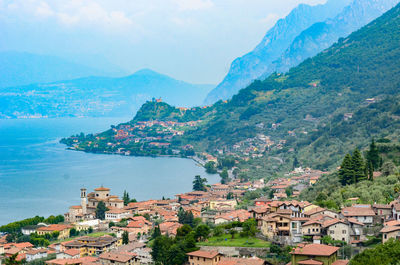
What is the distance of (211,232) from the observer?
98.8 ft

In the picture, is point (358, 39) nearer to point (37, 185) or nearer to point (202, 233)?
point (37, 185)

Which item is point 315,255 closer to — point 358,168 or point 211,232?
point 211,232

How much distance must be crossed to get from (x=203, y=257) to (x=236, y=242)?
248 cm

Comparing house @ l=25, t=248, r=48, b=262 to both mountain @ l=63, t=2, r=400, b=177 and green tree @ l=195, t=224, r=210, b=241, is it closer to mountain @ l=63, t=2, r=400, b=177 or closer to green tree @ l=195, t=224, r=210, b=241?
green tree @ l=195, t=224, r=210, b=241

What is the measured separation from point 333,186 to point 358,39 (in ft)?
294

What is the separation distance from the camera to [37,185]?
7312 cm

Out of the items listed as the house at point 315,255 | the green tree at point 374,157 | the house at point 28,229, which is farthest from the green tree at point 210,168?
the house at point 315,255

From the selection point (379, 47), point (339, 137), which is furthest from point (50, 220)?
point (379, 47)

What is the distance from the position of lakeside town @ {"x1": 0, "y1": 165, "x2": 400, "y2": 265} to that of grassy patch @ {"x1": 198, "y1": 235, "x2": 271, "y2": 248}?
5 cm

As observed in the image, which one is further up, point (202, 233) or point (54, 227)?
point (202, 233)

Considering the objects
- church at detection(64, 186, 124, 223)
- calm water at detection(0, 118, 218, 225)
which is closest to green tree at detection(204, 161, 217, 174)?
calm water at detection(0, 118, 218, 225)

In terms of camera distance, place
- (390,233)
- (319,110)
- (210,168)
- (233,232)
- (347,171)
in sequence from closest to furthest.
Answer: (390,233) < (233,232) < (347,171) < (210,168) < (319,110)

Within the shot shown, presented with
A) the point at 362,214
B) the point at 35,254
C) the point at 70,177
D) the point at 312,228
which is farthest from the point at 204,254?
the point at 70,177

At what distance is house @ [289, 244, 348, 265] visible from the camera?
21.0 metres
